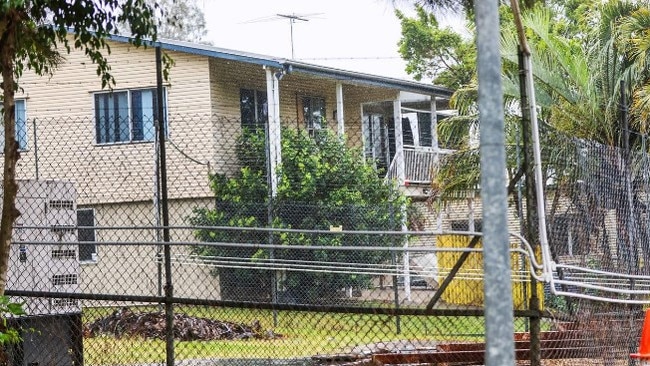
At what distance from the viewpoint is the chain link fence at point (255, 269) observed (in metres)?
9.23

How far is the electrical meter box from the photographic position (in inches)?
365

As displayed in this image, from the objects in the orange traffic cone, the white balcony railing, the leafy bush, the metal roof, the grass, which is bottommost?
the grass

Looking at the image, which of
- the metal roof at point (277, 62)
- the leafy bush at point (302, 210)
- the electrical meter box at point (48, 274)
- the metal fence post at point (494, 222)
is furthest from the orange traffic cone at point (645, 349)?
the metal roof at point (277, 62)

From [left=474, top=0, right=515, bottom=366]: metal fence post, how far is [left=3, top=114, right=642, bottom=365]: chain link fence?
2680 millimetres

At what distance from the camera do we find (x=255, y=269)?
15.4 metres

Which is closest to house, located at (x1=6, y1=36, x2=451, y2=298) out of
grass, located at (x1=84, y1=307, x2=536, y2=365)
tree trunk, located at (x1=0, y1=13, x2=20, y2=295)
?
grass, located at (x1=84, y1=307, x2=536, y2=365)

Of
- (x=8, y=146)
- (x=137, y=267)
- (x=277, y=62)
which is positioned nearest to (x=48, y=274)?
(x=8, y=146)

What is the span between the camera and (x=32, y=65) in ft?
27.7

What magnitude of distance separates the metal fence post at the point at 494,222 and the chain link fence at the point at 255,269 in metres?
2.68

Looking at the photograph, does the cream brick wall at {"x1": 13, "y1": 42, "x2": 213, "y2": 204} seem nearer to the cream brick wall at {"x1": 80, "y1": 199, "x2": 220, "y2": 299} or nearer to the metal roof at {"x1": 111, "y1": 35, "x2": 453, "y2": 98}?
the metal roof at {"x1": 111, "y1": 35, "x2": 453, "y2": 98}

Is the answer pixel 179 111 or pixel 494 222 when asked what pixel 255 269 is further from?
pixel 494 222

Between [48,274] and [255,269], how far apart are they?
17.6 feet

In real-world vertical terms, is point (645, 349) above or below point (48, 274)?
below

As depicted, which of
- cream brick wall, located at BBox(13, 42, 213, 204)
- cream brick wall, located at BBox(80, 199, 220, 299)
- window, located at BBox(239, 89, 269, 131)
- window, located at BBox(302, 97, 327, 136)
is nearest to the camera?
cream brick wall, located at BBox(80, 199, 220, 299)
